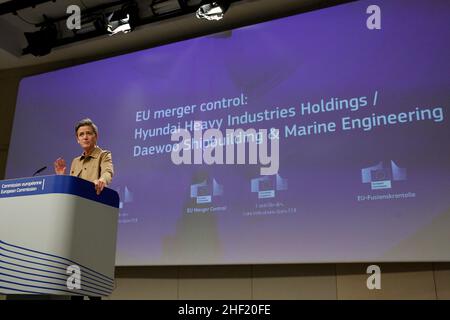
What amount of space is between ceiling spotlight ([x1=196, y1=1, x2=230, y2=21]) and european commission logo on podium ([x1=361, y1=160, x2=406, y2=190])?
5.68 ft

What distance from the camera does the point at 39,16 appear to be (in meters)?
4.46

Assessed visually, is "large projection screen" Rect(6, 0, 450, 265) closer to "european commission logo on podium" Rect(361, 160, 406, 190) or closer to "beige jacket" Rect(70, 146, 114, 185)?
"european commission logo on podium" Rect(361, 160, 406, 190)

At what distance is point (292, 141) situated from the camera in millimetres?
3213

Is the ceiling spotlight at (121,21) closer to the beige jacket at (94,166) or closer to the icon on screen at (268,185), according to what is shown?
the icon on screen at (268,185)

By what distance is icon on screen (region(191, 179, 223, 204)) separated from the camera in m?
3.33

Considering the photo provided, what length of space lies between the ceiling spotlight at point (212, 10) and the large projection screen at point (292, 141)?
0.19m

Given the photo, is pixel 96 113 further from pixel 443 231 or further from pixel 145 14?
pixel 443 231

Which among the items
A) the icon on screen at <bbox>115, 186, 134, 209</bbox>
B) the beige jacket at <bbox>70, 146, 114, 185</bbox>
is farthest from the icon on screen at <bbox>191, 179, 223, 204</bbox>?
the beige jacket at <bbox>70, 146, 114, 185</bbox>

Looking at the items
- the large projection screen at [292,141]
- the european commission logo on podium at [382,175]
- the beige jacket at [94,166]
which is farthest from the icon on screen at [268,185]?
the beige jacket at [94,166]

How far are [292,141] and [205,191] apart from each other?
758 mm

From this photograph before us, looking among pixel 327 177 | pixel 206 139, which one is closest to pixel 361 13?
pixel 327 177

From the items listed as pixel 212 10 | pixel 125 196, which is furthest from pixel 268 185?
pixel 212 10

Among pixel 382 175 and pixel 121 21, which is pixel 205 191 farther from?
pixel 121 21

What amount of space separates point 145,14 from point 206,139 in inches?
61.5
